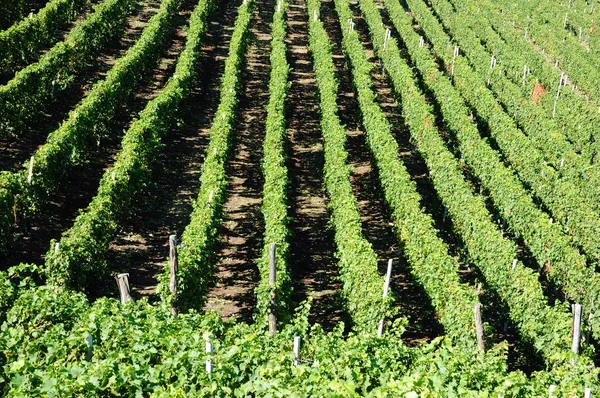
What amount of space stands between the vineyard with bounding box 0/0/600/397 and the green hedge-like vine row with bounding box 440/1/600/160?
0.45 ft

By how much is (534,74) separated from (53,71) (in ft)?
65.4

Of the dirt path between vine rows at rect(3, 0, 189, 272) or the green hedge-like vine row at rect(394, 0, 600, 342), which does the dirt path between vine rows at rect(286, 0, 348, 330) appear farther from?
the dirt path between vine rows at rect(3, 0, 189, 272)

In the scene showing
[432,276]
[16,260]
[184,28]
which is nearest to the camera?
[432,276]

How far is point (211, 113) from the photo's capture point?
2494 centimetres

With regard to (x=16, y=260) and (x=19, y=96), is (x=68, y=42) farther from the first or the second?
(x=16, y=260)

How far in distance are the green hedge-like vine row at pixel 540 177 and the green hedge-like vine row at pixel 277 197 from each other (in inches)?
269

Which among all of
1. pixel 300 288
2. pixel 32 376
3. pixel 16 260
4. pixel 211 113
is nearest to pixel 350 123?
pixel 211 113

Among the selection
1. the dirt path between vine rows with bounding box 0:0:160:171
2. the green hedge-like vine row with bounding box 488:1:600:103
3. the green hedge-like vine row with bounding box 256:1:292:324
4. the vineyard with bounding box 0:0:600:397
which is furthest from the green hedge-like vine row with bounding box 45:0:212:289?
the green hedge-like vine row with bounding box 488:1:600:103

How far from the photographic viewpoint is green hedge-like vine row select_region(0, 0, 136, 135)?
2067 centimetres

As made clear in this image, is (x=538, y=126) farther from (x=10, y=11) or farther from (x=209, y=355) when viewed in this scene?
(x=10, y=11)

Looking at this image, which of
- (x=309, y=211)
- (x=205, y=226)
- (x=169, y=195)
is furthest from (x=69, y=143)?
(x=309, y=211)

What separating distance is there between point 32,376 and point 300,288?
8.25m

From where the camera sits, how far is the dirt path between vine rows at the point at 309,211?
50.3 feet

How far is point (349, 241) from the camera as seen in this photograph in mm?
14984
